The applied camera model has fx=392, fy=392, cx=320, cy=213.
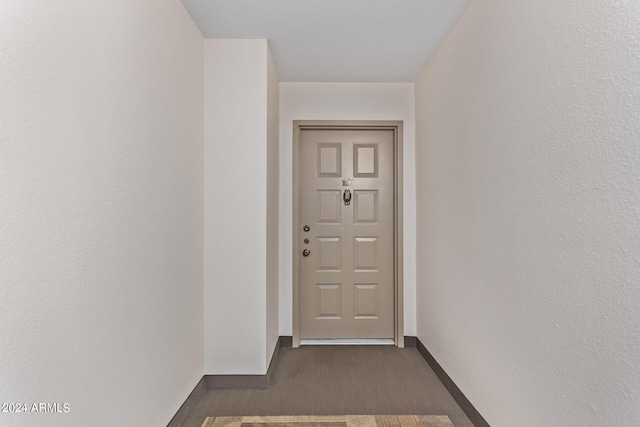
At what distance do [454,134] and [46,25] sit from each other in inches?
89.4

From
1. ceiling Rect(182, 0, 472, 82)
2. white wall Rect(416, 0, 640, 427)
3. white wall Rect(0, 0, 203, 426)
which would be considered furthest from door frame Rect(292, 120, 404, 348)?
white wall Rect(0, 0, 203, 426)

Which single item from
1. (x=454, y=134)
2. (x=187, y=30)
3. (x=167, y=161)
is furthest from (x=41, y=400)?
(x=454, y=134)

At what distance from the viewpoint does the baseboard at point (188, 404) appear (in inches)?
87.0

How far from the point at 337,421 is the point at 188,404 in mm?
Result: 926

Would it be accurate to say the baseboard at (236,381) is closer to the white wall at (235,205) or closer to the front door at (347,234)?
the white wall at (235,205)

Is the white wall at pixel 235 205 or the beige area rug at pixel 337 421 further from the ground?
the white wall at pixel 235 205

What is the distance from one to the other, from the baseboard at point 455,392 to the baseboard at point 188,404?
169cm

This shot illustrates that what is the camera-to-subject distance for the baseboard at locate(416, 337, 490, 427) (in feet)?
7.28

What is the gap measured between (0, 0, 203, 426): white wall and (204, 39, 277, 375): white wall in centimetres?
48

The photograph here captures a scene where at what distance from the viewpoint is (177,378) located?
2262 millimetres

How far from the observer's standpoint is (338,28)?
265 cm

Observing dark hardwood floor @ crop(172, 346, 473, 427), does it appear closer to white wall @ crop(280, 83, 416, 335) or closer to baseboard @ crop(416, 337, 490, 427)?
baseboard @ crop(416, 337, 490, 427)

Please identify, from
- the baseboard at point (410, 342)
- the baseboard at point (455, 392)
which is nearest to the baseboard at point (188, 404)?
the baseboard at point (455, 392)

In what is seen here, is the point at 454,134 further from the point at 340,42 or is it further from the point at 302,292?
the point at 302,292
